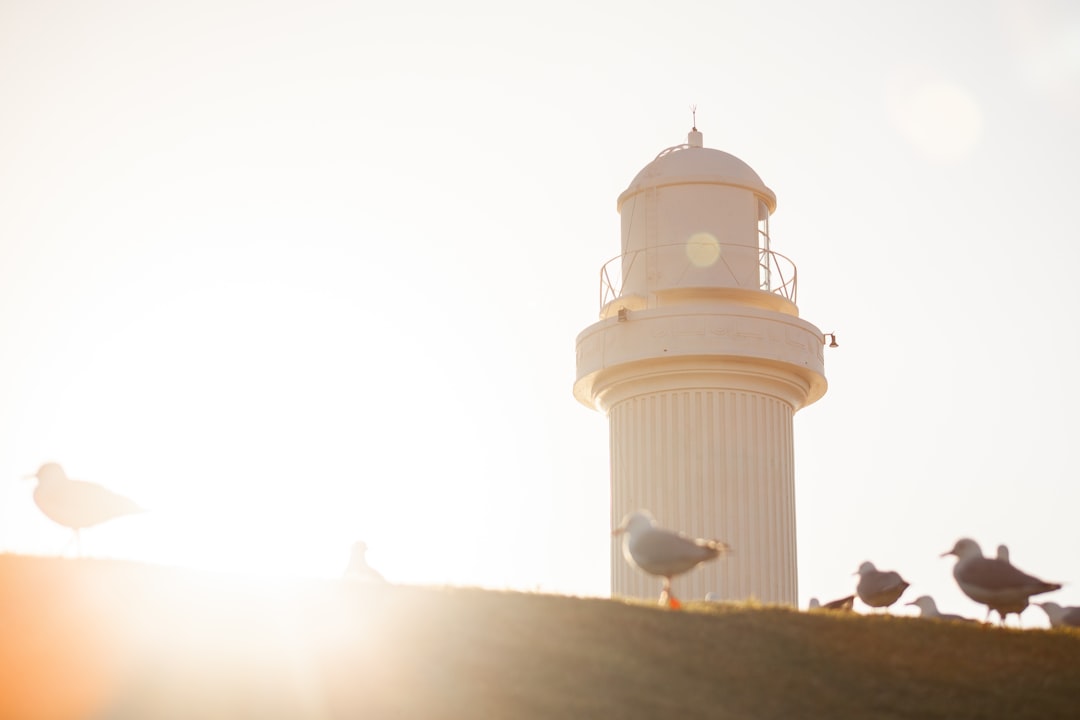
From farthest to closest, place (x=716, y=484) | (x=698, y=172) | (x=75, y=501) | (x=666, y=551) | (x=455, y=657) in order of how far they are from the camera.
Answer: (x=698, y=172) < (x=716, y=484) < (x=75, y=501) < (x=666, y=551) < (x=455, y=657)

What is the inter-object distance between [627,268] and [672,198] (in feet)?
5.53

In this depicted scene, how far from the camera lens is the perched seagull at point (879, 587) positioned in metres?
25.1

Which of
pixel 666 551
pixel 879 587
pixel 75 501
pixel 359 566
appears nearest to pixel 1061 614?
pixel 879 587

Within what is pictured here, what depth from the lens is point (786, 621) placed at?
19875 millimetres

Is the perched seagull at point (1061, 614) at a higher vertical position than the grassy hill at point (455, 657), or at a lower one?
higher

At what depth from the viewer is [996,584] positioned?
22312 mm

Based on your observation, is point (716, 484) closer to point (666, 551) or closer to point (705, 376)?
point (705, 376)

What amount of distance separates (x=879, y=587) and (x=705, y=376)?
7.43 metres

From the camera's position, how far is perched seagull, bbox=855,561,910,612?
989 inches

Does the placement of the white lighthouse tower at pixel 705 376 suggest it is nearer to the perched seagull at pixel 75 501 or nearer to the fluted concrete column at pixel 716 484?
the fluted concrete column at pixel 716 484

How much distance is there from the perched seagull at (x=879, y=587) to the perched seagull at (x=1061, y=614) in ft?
7.16

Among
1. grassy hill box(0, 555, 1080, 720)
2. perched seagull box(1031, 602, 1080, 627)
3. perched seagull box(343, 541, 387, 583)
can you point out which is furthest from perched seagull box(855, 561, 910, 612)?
perched seagull box(343, 541, 387, 583)

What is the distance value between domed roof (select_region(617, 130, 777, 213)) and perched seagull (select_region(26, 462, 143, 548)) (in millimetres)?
14634

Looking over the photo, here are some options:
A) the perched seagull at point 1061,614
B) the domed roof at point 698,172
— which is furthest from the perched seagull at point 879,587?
the domed roof at point 698,172
